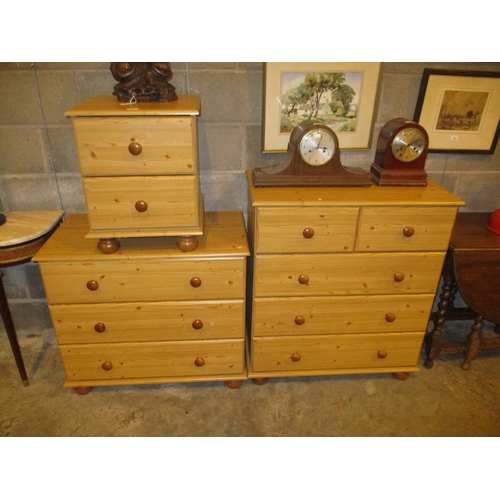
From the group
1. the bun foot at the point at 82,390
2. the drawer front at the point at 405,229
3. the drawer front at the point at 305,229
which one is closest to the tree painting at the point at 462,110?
the drawer front at the point at 405,229

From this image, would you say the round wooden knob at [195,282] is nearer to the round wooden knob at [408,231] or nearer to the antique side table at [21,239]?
the antique side table at [21,239]

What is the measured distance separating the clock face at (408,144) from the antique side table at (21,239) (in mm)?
1905

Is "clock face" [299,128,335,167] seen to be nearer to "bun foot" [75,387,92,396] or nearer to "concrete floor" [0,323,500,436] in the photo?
"concrete floor" [0,323,500,436]

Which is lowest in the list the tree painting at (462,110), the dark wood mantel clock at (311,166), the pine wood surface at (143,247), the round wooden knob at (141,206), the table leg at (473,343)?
the table leg at (473,343)

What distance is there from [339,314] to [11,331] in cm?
182

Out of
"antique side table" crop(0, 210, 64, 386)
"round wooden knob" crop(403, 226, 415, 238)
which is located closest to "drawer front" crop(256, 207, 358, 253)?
"round wooden knob" crop(403, 226, 415, 238)

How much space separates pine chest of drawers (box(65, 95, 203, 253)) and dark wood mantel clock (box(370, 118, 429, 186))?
0.97m

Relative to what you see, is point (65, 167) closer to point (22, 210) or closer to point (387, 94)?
point (22, 210)

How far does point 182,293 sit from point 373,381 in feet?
4.27

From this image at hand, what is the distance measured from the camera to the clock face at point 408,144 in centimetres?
195

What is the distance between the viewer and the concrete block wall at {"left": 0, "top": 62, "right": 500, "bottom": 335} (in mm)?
2111

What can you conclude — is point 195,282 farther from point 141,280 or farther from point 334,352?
point 334,352

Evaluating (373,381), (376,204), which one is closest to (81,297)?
(376,204)

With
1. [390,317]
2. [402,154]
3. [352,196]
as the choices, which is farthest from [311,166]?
[390,317]
